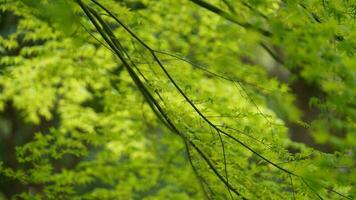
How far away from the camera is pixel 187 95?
10.4 feet

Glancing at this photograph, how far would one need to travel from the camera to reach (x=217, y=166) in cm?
302

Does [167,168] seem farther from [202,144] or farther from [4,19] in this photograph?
[4,19]

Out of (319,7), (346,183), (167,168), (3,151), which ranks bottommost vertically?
(3,151)

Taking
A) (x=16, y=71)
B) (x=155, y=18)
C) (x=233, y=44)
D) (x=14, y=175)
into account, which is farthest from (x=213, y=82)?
(x=14, y=175)

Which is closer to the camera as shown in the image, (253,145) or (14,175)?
(253,145)

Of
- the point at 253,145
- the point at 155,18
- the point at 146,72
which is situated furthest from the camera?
the point at 155,18

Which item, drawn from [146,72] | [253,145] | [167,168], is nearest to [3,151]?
[167,168]

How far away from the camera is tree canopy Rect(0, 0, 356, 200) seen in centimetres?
207

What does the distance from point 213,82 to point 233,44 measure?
513 mm

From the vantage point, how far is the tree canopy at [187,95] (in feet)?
6.78

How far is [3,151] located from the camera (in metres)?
8.41

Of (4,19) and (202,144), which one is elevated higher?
(202,144)

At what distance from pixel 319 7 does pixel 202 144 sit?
3.44 feet

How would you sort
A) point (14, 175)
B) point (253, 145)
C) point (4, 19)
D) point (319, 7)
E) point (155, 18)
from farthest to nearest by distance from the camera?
point (4, 19) < point (155, 18) < point (14, 175) < point (253, 145) < point (319, 7)
